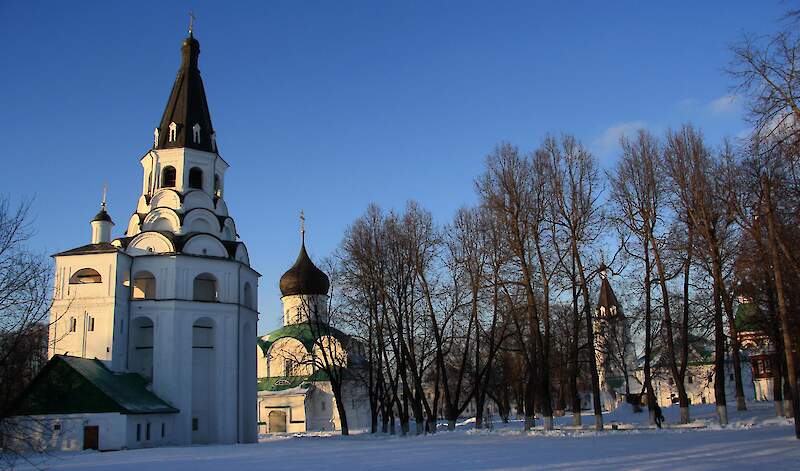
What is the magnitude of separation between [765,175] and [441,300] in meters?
16.4

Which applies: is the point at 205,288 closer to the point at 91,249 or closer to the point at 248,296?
the point at 248,296

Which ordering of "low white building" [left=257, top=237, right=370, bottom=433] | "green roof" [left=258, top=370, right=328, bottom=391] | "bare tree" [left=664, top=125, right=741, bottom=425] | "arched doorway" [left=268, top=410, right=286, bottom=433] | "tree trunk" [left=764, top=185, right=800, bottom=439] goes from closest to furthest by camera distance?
"tree trunk" [left=764, top=185, right=800, bottom=439]
"bare tree" [left=664, top=125, right=741, bottom=425]
"low white building" [left=257, top=237, right=370, bottom=433]
"green roof" [left=258, top=370, right=328, bottom=391]
"arched doorway" [left=268, top=410, right=286, bottom=433]

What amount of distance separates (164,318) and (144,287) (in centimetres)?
402

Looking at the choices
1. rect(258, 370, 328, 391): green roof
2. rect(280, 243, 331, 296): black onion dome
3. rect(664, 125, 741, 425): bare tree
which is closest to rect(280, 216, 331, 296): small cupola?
rect(280, 243, 331, 296): black onion dome

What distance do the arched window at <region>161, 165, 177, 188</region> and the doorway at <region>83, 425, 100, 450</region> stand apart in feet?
46.8

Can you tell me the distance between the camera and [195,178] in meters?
39.3

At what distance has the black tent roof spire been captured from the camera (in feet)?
129

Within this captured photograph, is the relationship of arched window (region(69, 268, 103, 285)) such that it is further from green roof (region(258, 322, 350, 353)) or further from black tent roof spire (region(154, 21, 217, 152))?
green roof (region(258, 322, 350, 353))

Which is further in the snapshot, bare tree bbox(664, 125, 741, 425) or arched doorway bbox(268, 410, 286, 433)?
arched doorway bbox(268, 410, 286, 433)

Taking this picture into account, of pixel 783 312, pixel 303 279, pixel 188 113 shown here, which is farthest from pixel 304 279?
pixel 783 312

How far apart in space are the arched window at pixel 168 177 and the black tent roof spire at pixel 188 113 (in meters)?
1.22

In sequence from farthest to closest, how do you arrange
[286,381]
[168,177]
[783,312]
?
1. [286,381]
2. [168,177]
3. [783,312]

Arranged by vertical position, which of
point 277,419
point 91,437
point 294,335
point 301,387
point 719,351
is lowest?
point 277,419

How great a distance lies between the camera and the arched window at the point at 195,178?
39188 mm
